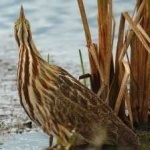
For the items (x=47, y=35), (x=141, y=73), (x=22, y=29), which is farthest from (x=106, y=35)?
(x=47, y=35)

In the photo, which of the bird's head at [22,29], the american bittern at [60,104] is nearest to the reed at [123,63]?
the american bittern at [60,104]

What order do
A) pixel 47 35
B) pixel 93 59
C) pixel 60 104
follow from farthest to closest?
pixel 47 35 < pixel 93 59 < pixel 60 104

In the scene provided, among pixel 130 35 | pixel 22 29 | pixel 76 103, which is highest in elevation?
pixel 22 29

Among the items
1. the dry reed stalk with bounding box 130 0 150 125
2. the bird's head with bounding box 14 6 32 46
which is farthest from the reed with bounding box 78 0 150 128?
the bird's head with bounding box 14 6 32 46

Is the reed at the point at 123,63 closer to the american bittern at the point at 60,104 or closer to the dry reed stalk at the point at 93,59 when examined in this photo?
the dry reed stalk at the point at 93,59

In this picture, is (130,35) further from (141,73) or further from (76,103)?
(76,103)

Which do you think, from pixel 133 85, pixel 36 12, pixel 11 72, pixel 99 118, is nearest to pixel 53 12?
pixel 36 12

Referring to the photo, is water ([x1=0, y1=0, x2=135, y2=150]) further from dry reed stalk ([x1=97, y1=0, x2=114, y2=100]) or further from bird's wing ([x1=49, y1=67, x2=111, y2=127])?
bird's wing ([x1=49, y1=67, x2=111, y2=127])

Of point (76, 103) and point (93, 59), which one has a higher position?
point (93, 59)
